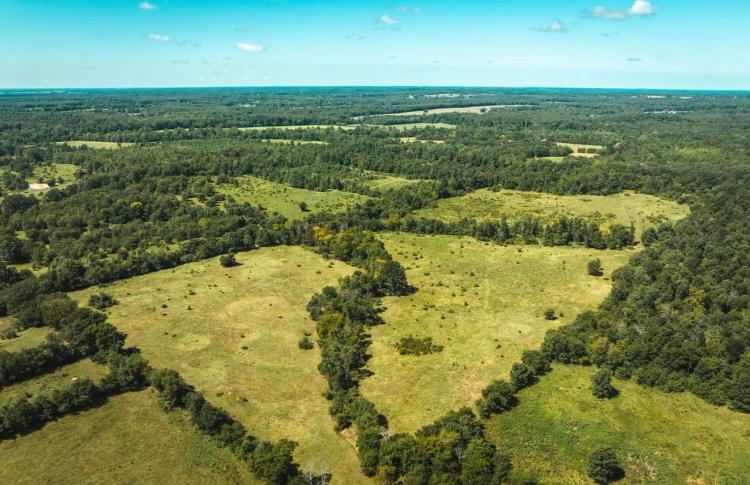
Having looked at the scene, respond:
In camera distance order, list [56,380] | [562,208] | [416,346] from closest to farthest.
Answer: [56,380], [416,346], [562,208]

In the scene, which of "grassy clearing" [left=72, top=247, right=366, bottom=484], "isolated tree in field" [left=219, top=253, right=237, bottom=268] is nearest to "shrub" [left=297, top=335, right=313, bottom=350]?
"grassy clearing" [left=72, top=247, right=366, bottom=484]

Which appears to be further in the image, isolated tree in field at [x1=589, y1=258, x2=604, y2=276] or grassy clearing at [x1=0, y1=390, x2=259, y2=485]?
isolated tree in field at [x1=589, y1=258, x2=604, y2=276]

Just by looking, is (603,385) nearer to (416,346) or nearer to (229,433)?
(416,346)

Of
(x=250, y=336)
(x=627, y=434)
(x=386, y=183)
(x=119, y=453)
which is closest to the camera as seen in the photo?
(x=119, y=453)

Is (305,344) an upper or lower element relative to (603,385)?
lower

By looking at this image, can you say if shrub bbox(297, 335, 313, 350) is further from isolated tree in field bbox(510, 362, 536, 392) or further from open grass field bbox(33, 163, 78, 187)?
open grass field bbox(33, 163, 78, 187)

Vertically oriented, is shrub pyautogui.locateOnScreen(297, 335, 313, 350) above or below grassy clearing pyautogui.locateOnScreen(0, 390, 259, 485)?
above

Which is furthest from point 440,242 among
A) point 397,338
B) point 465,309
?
point 397,338

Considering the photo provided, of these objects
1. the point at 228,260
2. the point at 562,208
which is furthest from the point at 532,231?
the point at 228,260
